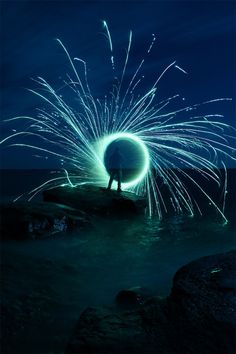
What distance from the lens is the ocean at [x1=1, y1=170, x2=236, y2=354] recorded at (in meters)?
7.57

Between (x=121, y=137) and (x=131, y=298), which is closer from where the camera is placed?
(x=131, y=298)

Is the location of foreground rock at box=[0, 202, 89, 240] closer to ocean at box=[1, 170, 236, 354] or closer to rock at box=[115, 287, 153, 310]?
ocean at box=[1, 170, 236, 354]

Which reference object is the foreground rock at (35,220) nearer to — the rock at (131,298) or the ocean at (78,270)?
the ocean at (78,270)

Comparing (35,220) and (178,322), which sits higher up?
(35,220)

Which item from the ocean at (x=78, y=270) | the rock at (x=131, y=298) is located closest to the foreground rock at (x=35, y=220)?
the ocean at (x=78, y=270)

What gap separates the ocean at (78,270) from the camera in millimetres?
7570

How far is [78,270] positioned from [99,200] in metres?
11.2

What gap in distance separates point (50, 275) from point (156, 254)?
4.94m

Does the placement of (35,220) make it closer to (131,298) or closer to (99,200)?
(99,200)

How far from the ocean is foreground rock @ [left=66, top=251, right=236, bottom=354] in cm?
88

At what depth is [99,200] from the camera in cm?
2292

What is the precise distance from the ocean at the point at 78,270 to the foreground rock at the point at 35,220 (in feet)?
1.83

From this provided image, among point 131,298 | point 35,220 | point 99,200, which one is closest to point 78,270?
point 131,298

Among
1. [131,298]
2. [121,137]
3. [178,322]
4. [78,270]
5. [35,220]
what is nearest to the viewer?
[178,322]
